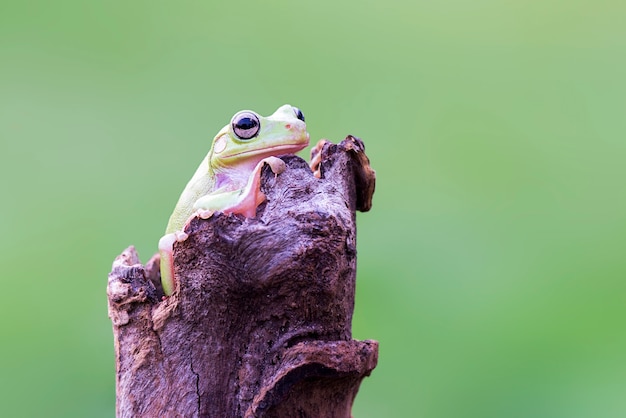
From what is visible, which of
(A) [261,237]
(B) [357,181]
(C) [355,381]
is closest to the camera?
(A) [261,237]

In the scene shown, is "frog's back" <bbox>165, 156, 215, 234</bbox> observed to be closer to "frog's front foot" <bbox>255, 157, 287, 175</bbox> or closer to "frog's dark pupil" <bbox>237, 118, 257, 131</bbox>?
"frog's dark pupil" <bbox>237, 118, 257, 131</bbox>

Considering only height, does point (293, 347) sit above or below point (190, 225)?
below

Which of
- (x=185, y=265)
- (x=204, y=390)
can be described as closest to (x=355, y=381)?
(x=204, y=390)

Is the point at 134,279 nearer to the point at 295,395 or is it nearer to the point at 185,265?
the point at 185,265

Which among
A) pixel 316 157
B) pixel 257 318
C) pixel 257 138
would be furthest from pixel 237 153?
pixel 257 318

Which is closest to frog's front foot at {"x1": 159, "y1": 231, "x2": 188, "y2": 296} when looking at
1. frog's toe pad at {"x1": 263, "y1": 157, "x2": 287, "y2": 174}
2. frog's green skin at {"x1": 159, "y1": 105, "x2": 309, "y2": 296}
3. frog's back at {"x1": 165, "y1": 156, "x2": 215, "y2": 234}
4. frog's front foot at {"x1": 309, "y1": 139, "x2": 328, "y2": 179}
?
frog's green skin at {"x1": 159, "y1": 105, "x2": 309, "y2": 296}
